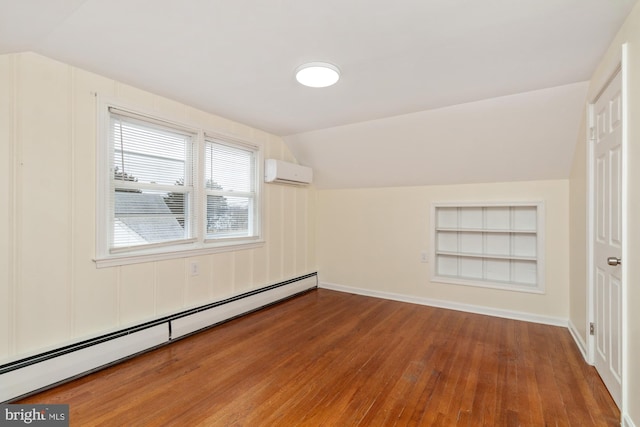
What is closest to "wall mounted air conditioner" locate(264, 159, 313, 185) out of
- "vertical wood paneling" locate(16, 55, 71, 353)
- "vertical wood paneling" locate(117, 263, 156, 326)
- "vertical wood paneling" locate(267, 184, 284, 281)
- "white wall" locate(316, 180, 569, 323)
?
"vertical wood paneling" locate(267, 184, 284, 281)

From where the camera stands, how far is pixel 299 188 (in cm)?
456

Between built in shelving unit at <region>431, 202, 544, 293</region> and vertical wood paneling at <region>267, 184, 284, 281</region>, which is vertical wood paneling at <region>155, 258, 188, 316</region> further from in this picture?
built in shelving unit at <region>431, 202, 544, 293</region>

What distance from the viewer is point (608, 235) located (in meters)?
2.00

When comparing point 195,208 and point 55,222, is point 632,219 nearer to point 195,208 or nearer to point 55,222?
point 195,208

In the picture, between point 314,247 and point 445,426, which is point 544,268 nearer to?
point 445,426

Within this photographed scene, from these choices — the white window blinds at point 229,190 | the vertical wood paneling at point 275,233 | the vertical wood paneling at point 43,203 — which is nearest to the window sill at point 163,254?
the white window blinds at point 229,190

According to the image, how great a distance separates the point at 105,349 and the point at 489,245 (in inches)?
169

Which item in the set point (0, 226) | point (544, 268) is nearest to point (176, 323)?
point (0, 226)

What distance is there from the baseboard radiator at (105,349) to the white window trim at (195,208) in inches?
23.0

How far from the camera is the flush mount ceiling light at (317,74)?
2.16 m

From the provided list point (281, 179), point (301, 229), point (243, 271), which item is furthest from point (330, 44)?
point (301, 229)

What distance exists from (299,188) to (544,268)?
130 inches

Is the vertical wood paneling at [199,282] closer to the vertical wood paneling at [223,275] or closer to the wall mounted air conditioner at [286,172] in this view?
the vertical wood paneling at [223,275]

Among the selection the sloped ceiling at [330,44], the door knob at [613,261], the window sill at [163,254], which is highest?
the sloped ceiling at [330,44]
